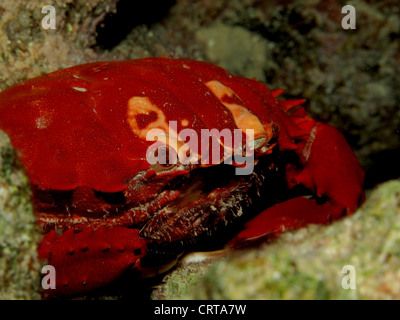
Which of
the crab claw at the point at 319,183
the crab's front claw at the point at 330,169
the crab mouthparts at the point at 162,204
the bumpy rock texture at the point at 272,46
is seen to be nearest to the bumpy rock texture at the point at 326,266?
the crab mouthparts at the point at 162,204

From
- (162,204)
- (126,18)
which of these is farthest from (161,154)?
(126,18)

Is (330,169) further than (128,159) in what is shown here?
Yes

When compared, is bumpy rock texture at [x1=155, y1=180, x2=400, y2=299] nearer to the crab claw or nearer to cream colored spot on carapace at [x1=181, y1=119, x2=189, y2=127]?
cream colored spot on carapace at [x1=181, y1=119, x2=189, y2=127]

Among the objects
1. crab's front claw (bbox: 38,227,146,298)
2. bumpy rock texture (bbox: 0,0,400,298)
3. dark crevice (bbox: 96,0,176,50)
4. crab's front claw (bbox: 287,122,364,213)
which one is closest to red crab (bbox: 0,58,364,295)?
crab's front claw (bbox: 38,227,146,298)

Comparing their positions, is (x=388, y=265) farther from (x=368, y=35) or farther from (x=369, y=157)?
(x=369, y=157)

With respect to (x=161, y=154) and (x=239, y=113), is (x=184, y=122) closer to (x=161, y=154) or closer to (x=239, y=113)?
(x=161, y=154)
